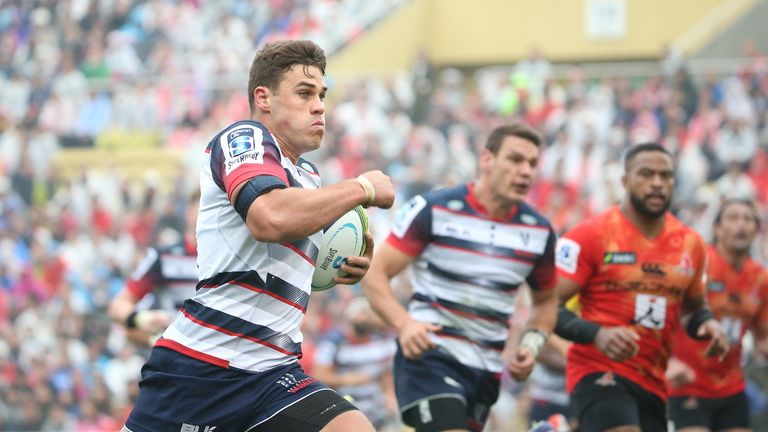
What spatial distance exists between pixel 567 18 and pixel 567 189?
13.2 meters

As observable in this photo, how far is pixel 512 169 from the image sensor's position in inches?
287

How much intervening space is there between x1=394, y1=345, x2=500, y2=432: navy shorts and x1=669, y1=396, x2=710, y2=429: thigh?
206 centimetres

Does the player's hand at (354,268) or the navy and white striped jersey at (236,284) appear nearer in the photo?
the navy and white striped jersey at (236,284)

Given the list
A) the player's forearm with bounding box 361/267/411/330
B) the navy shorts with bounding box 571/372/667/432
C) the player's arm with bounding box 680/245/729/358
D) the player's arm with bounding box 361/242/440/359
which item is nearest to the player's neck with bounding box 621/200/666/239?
the player's arm with bounding box 680/245/729/358

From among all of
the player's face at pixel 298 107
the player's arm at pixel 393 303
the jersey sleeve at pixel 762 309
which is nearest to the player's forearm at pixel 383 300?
the player's arm at pixel 393 303

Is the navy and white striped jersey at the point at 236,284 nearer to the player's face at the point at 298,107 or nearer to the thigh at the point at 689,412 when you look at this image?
the player's face at the point at 298,107

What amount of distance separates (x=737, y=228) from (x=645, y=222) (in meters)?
1.71

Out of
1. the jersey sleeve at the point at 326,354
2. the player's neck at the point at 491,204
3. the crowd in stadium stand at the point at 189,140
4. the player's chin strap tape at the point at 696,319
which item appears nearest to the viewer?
the player's neck at the point at 491,204

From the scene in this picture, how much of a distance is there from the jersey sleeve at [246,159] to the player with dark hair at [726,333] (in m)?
4.47

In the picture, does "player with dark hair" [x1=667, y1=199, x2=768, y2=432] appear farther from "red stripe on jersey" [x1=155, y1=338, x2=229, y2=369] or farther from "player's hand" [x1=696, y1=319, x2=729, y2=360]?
"red stripe on jersey" [x1=155, y1=338, x2=229, y2=369]

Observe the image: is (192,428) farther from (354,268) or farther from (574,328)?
(574,328)

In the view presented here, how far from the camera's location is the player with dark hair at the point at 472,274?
7.08 m

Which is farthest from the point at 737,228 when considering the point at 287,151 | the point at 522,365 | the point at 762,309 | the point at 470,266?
the point at 287,151

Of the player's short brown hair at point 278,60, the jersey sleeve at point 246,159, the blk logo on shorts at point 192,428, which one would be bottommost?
the blk logo on shorts at point 192,428
